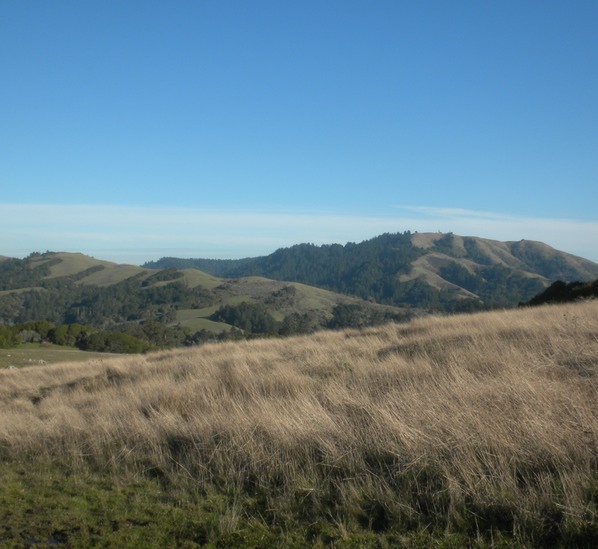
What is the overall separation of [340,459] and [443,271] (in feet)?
481

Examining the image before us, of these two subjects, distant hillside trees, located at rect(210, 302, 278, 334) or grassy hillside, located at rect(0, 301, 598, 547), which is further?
distant hillside trees, located at rect(210, 302, 278, 334)

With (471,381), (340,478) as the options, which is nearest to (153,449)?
(340,478)

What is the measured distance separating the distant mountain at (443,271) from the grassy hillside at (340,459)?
88854 mm

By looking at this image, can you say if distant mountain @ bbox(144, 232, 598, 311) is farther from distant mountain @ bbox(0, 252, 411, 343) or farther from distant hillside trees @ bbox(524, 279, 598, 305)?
distant hillside trees @ bbox(524, 279, 598, 305)

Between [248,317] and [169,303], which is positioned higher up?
[248,317]

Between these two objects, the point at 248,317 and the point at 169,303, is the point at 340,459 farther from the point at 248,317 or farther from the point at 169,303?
the point at 169,303

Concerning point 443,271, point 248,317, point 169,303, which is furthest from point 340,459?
point 443,271

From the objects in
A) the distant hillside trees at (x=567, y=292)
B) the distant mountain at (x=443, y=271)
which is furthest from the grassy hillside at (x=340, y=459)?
the distant mountain at (x=443, y=271)

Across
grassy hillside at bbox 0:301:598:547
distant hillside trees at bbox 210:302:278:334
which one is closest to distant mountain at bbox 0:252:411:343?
distant hillside trees at bbox 210:302:278:334

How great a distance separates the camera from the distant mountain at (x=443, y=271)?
115 m

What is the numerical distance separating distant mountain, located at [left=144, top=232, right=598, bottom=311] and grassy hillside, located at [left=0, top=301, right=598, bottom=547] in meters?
88.9

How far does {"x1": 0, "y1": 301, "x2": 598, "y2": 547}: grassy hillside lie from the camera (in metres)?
4.28

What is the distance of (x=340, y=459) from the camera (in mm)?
5449

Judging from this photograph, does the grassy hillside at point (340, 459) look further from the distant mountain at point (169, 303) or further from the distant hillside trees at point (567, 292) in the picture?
the distant mountain at point (169, 303)
